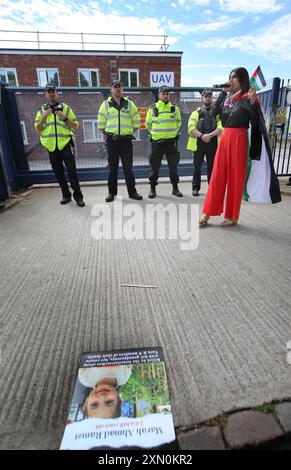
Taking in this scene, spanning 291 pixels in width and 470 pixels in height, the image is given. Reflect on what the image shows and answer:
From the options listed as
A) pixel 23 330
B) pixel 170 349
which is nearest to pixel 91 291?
pixel 23 330

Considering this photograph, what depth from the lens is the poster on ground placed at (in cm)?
121

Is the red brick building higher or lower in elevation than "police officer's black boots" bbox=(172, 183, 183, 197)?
higher

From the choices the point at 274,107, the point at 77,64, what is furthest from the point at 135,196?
the point at 77,64

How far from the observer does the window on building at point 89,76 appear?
59.2 ft

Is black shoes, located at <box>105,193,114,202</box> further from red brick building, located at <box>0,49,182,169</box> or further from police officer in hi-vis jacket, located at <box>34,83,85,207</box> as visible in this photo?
red brick building, located at <box>0,49,182,169</box>

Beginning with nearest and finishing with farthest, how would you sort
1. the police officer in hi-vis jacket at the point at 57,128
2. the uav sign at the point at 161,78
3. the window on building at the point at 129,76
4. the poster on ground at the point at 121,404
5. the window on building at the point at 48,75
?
the poster on ground at the point at 121,404
the police officer in hi-vis jacket at the point at 57,128
the window on building at the point at 48,75
the window on building at the point at 129,76
the uav sign at the point at 161,78

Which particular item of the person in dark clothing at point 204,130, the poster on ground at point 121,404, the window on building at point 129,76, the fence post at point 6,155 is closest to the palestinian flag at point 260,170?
the person in dark clothing at point 204,130

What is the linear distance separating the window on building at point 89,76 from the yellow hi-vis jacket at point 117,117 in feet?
52.8

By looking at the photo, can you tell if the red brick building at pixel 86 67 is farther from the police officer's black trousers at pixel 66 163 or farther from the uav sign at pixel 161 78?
the police officer's black trousers at pixel 66 163

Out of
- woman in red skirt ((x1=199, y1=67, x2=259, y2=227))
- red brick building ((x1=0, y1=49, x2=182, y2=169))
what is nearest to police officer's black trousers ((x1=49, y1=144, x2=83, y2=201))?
woman in red skirt ((x1=199, y1=67, x2=259, y2=227))

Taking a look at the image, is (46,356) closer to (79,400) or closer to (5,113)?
(79,400)

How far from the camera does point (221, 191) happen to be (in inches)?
143

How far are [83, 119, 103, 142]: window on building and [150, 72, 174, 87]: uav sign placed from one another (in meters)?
14.6
